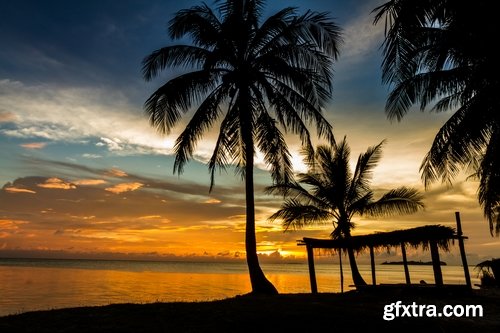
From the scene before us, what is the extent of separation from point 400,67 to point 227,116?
718 centimetres

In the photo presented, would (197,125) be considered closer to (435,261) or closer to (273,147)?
(273,147)

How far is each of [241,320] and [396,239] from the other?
9.84m

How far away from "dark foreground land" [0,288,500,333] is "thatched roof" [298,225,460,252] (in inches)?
140

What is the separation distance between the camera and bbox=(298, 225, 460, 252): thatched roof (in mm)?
14070

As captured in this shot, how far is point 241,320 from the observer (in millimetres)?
8383

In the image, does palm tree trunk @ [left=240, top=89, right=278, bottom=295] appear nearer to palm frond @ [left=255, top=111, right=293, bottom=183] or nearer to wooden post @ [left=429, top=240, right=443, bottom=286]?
palm frond @ [left=255, top=111, right=293, bottom=183]

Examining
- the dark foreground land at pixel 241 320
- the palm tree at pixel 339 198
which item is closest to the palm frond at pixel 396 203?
the palm tree at pixel 339 198

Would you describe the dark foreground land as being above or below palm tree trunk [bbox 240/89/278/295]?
below

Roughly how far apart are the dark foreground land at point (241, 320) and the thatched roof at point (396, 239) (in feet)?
11.7

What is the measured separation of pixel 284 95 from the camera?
1552cm

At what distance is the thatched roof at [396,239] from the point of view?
14.1 m

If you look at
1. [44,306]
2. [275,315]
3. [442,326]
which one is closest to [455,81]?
[442,326]

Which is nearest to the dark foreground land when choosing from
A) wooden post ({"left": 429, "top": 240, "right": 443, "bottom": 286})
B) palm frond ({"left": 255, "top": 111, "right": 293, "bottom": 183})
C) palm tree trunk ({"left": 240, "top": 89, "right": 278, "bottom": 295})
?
wooden post ({"left": 429, "top": 240, "right": 443, "bottom": 286})

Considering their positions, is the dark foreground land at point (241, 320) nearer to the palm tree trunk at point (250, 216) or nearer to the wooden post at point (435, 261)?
the wooden post at point (435, 261)
